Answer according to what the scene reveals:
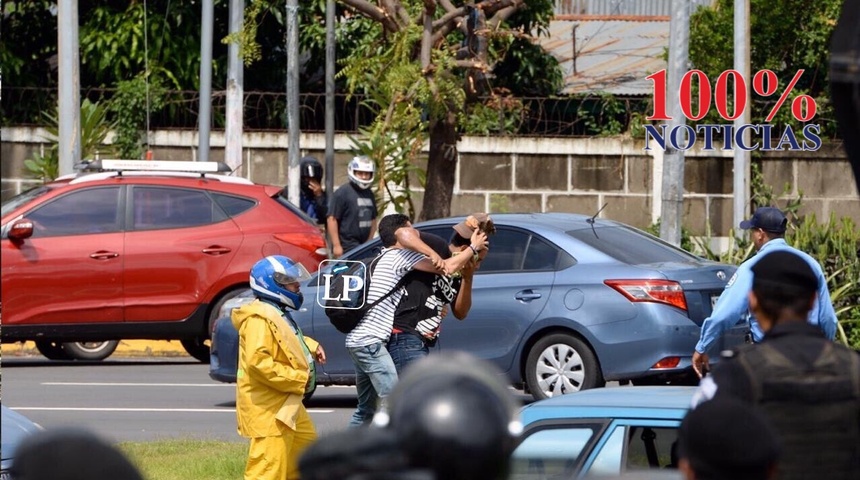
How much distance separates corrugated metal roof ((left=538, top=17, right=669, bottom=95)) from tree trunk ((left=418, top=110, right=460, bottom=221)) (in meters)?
5.44

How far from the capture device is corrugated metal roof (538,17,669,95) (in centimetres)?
2227

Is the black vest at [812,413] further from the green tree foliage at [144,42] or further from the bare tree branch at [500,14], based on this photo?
the green tree foliage at [144,42]

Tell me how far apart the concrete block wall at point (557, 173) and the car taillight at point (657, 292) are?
7637mm

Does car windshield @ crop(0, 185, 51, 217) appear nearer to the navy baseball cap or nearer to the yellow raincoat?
the yellow raincoat

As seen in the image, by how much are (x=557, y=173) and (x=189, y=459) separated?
10591 mm

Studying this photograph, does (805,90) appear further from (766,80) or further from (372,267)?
(372,267)

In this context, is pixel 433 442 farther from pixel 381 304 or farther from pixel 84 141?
pixel 84 141

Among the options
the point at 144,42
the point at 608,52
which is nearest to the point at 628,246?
the point at 144,42

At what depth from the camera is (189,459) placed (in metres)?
8.52

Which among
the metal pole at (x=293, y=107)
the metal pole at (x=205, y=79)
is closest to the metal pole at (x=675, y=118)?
the metal pole at (x=293, y=107)

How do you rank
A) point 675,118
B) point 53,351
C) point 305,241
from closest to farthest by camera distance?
point 305,241 < point 675,118 < point 53,351

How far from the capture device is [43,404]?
11.1 metres

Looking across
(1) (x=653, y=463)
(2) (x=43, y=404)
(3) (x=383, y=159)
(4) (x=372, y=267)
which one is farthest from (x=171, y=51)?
(1) (x=653, y=463)

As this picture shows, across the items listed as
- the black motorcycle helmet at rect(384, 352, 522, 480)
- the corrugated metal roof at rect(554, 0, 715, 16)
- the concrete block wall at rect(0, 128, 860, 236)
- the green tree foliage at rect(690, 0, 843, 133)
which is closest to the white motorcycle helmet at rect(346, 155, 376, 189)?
the concrete block wall at rect(0, 128, 860, 236)
